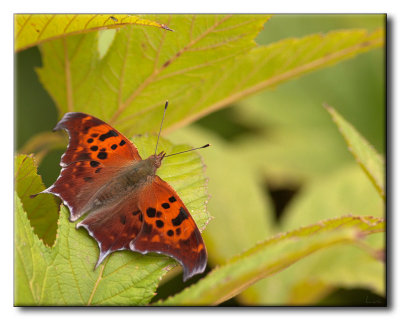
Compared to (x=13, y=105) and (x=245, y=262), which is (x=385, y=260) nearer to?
(x=245, y=262)

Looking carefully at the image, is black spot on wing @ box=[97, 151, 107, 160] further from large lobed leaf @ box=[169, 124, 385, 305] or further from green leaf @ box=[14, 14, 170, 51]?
large lobed leaf @ box=[169, 124, 385, 305]

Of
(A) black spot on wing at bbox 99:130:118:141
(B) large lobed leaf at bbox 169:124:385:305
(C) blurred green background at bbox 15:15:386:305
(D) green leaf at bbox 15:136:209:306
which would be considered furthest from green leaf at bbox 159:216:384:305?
(C) blurred green background at bbox 15:15:386:305

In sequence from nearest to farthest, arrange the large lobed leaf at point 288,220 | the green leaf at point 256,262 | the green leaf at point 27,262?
the green leaf at point 256,262 < the green leaf at point 27,262 < the large lobed leaf at point 288,220

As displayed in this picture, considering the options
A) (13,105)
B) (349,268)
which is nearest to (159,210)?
(13,105)

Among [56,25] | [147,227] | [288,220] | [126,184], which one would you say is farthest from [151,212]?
[288,220]

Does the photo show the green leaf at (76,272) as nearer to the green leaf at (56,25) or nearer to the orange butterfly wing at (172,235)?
the orange butterfly wing at (172,235)

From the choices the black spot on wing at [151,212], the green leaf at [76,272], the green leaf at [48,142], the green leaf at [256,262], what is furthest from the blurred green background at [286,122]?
the green leaf at [256,262]
